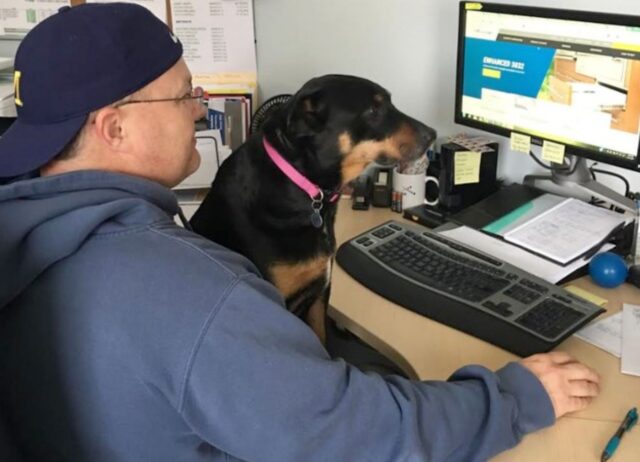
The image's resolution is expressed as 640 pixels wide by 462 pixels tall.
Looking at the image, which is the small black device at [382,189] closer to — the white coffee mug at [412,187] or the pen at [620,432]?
the white coffee mug at [412,187]

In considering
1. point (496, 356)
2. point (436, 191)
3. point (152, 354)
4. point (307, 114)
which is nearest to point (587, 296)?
point (496, 356)

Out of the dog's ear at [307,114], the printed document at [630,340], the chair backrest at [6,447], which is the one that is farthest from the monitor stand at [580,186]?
the chair backrest at [6,447]

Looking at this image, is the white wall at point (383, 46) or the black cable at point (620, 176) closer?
the black cable at point (620, 176)

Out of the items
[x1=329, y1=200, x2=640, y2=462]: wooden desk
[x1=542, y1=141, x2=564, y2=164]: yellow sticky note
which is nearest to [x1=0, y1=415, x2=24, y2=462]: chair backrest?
[x1=329, y1=200, x2=640, y2=462]: wooden desk

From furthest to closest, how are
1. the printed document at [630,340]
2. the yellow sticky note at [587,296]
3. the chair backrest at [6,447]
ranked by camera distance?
the yellow sticky note at [587,296] → the printed document at [630,340] → the chair backrest at [6,447]

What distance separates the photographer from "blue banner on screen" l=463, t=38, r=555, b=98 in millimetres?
1649

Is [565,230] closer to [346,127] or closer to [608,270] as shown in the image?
[608,270]

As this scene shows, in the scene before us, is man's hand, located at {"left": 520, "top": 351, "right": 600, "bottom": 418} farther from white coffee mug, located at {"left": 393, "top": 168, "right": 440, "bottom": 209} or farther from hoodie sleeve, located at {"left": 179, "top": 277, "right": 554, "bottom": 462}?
white coffee mug, located at {"left": 393, "top": 168, "right": 440, "bottom": 209}

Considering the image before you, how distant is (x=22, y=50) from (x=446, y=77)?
1301 millimetres

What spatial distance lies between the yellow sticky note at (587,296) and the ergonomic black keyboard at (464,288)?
74 mm

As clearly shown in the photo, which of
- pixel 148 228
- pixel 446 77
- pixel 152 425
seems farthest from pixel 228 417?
pixel 446 77

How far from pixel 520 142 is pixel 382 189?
39 cm

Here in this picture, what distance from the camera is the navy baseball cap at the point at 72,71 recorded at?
35.3 inches

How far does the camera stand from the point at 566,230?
5.35 feet
